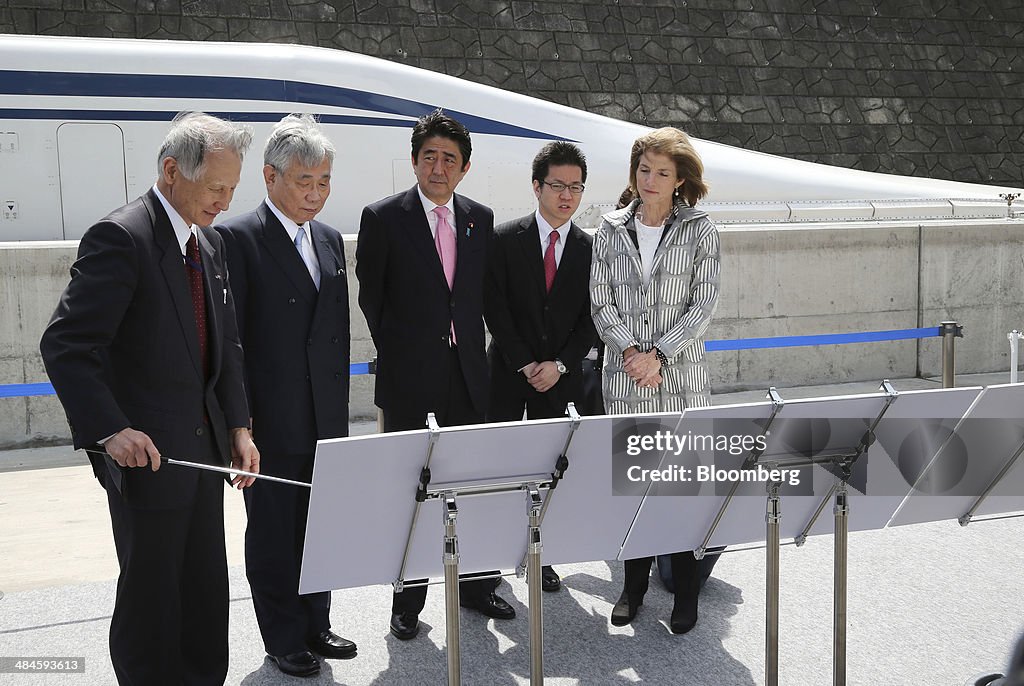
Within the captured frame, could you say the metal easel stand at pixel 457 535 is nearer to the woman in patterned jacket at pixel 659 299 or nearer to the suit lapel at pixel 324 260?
the suit lapel at pixel 324 260

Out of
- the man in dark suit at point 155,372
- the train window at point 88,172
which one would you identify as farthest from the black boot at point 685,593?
the train window at point 88,172

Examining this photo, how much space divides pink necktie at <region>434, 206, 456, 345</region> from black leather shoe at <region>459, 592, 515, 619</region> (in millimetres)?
1151

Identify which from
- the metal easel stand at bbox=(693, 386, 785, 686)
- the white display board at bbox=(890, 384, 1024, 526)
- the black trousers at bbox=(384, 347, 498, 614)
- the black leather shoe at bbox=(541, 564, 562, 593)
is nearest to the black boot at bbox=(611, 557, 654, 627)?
the black leather shoe at bbox=(541, 564, 562, 593)

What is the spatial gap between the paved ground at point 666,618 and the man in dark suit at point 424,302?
0.27 m

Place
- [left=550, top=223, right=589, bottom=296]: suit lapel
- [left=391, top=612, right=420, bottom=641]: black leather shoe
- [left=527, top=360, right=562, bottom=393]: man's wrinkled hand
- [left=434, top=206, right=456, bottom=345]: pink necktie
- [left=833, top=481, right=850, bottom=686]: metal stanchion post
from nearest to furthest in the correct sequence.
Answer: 1. [left=833, top=481, right=850, bottom=686]: metal stanchion post
2. [left=391, top=612, right=420, bottom=641]: black leather shoe
3. [left=434, top=206, right=456, bottom=345]: pink necktie
4. [left=527, top=360, right=562, bottom=393]: man's wrinkled hand
5. [left=550, top=223, right=589, bottom=296]: suit lapel

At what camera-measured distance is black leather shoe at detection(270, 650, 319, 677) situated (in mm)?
2979

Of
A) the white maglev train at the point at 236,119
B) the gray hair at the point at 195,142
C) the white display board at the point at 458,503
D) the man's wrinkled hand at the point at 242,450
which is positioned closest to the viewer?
the white display board at the point at 458,503

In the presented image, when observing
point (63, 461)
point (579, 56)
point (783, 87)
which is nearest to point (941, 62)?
point (783, 87)

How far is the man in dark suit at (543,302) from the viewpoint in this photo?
3.67m

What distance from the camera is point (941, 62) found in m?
19.0

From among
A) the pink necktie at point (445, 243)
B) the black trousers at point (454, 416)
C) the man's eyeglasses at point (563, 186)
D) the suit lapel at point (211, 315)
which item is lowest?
the black trousers at point (454, 416)

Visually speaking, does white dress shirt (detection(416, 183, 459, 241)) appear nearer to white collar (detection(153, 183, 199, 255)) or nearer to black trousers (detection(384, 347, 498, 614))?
black trousers (detection(384, 347, 498, 614))

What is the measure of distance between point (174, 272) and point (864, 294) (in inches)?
261

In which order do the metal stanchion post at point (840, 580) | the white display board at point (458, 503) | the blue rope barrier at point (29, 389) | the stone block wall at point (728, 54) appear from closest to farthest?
the white display board at point (458, 503) → the metal stanchion post at point (840, 580) → the blue rope barrier at point (29, 389) → the stone block wall at point (728, 54)
